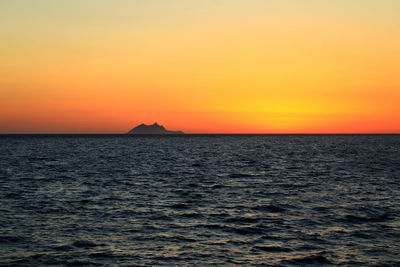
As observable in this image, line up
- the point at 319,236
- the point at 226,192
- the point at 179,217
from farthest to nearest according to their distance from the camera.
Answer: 1. the point at 226,192
2. the point at 179,217
3. the point at 319,236

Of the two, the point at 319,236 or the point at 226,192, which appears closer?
the point at 319,236

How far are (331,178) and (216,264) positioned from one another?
3075 centimetres

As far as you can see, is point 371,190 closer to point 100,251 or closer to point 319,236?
point 319,236

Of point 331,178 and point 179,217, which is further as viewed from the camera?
point 331,178

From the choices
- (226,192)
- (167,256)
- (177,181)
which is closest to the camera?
(167,256)

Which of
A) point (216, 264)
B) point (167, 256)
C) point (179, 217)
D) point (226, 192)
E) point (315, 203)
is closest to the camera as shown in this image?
point (216, 264)

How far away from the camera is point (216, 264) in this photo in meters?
14.3

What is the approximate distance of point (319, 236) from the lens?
1809cm

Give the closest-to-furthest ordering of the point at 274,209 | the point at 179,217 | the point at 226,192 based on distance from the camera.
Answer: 1. the point at 179,217
2. the point at 274,209
3. the point at 226,192

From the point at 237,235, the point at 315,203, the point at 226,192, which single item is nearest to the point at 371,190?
the point at 315,203

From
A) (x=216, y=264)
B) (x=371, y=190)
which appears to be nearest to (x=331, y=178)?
(x=371, y=190)

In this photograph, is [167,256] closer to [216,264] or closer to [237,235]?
[216,264]

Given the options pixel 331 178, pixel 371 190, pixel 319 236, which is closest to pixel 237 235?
pixel 319 236

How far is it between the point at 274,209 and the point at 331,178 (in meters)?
19.9
